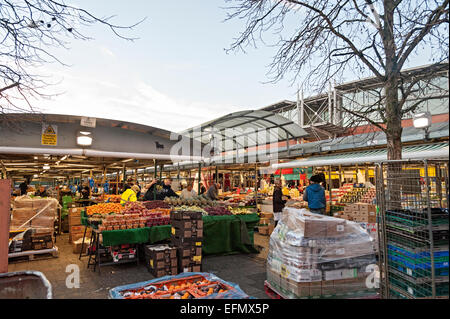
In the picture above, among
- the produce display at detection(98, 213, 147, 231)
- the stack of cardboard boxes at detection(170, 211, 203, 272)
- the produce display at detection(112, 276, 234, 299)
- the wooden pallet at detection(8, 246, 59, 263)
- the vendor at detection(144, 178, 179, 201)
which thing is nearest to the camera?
the produce display at detection(112, 276, 234, 299)

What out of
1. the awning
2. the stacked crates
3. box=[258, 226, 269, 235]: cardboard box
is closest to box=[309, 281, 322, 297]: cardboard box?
the stacked crates

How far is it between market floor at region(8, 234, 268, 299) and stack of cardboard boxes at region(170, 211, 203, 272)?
0.51 m

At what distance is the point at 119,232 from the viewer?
19.7 ft

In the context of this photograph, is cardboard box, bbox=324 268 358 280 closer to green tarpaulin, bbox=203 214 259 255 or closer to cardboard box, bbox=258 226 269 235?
green tarpaulin, bbox=203 214 259 255

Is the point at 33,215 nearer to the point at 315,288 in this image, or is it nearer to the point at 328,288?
the point at 315,288

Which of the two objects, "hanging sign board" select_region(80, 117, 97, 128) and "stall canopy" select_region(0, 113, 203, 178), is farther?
"hanging sign board" select_region(80, 117, 97, 128)

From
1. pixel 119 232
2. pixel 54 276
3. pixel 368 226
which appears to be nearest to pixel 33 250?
→ pixel 54 276

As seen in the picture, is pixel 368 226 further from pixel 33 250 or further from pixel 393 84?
pixel 33 250

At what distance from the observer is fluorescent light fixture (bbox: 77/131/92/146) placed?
8391mm

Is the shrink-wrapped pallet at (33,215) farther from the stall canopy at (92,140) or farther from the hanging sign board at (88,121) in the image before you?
the hanging sign board at (88,121)

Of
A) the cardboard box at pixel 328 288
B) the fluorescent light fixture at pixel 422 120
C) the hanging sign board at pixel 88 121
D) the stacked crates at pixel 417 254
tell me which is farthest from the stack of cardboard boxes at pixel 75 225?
the fluorescent light fixture at pixel 422 120

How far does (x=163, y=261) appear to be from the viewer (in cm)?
565

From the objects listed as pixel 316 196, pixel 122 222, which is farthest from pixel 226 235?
pixel 122 222
